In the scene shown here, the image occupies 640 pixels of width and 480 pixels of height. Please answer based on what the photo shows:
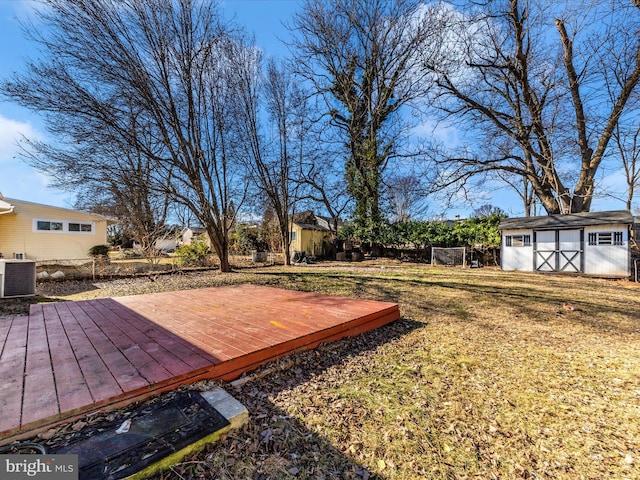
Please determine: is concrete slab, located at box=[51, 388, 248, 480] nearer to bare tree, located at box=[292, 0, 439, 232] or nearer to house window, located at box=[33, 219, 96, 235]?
bare tree, located at box=[292, 0, 439, 232]

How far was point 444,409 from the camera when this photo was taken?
2.08 m

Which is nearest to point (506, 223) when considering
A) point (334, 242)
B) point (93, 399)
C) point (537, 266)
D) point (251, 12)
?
point (537, 266)

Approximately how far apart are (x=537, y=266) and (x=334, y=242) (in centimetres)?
1081

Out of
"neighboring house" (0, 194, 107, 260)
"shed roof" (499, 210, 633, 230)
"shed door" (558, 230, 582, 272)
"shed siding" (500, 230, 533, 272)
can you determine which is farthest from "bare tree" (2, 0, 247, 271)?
"shed door" (558, 230, 582, 272)

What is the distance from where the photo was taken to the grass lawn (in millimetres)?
1556

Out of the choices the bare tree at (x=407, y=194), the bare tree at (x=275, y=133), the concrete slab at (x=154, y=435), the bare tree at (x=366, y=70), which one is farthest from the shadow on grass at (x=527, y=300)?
the bare tree at (x=366, y=70)

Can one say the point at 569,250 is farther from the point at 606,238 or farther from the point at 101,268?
the point at 101,268

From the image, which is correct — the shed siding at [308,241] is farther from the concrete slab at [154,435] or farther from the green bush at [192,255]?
the concrete slab at [154,435]

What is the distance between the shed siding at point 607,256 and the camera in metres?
10.4

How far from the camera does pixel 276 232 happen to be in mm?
18984

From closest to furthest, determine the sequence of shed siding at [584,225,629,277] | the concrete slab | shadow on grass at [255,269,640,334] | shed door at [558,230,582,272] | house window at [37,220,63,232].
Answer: the concrete slab, shadow on grass at [255,269,640,334], shed siding at [584,225,629,277], shed door at [558,230,582,272], house window at [37,220,63,232]

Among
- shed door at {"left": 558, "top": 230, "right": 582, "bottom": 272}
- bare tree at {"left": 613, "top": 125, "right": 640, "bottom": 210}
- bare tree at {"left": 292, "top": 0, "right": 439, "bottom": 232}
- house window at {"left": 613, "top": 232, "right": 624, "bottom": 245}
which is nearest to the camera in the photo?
house window at {"left": 613, "top": 232, "right": 624, "bottom": 245}

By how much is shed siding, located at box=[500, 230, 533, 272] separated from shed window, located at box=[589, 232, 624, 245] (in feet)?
6.44

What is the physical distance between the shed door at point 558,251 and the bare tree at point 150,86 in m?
13.3
